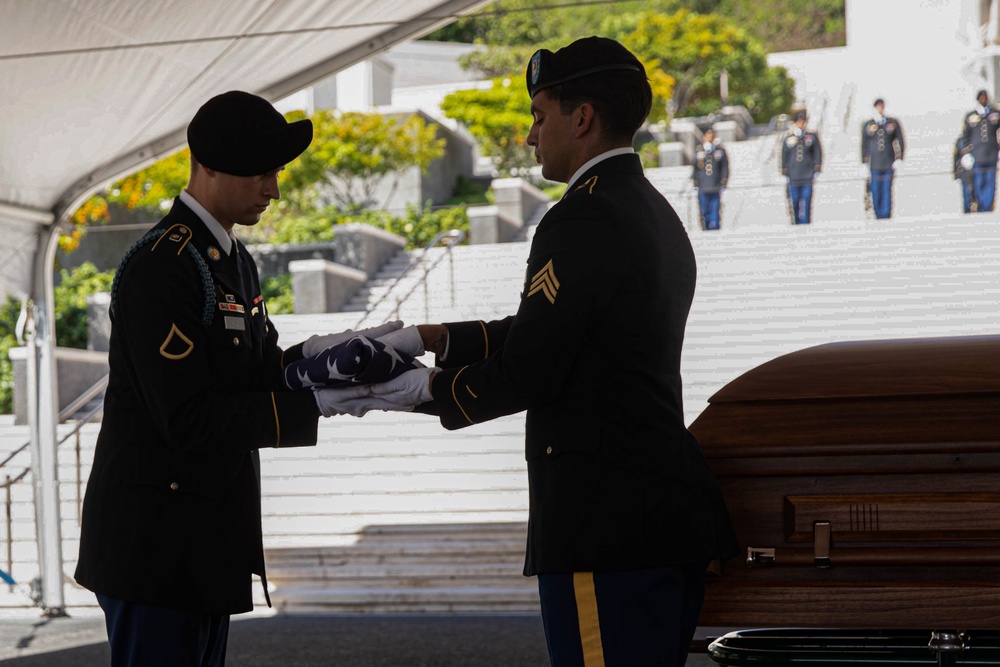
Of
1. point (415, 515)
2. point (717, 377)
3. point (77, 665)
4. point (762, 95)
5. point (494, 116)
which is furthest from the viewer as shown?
point (762, 95)

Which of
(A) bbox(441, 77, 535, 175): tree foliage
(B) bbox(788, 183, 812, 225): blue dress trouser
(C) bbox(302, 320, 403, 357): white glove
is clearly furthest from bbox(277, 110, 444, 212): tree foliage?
(C) bbox(302, 320, 403, 357): white glove

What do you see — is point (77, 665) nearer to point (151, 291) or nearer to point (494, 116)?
point (151, 291)

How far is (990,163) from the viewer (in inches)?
600

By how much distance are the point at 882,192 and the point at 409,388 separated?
14.6 m

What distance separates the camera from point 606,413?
215 centimetres

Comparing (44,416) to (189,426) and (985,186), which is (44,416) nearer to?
(189,426)

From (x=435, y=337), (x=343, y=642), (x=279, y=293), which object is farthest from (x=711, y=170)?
(x=435, y=337)

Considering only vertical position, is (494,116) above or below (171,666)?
above

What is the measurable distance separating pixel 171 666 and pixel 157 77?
3.64 metres

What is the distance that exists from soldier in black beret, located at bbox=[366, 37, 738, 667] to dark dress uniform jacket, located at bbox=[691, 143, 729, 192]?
14.7 metres

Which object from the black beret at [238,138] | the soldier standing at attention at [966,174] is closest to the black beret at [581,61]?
the black beret at [238,138]

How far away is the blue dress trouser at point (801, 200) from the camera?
16.2 metres

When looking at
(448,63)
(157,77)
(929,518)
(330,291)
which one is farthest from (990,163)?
(448,63)

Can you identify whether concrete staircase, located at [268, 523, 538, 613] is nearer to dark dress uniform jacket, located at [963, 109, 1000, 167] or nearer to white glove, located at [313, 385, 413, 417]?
white glove, located at [313, 385, 413, 417]
